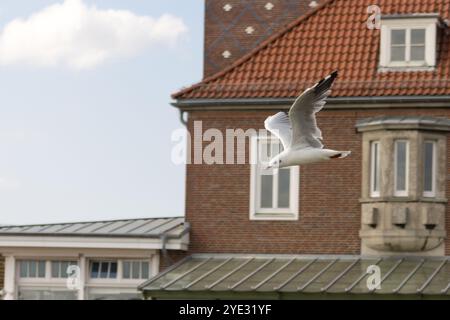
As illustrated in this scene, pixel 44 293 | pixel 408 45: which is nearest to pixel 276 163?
pixel 408 45

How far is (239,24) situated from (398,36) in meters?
9.29

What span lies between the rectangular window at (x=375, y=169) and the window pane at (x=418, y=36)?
310cm

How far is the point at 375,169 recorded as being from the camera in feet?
142

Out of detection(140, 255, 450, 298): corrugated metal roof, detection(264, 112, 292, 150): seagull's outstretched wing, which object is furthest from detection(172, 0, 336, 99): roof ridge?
detection(264, 112, 292, 150): seagull's outstretched wing

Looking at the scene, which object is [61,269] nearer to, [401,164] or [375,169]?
[375,169]

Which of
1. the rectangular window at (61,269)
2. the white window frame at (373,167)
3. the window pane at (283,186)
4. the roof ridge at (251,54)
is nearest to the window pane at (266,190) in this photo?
the window pane at (283,186)

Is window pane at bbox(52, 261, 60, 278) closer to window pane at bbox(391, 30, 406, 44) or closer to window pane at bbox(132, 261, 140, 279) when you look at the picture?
window pane at bbox(132, 261, 140, 279)

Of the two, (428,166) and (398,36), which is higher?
(398,36)

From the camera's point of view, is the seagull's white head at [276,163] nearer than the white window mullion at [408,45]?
Yes

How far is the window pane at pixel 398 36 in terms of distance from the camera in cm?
4428

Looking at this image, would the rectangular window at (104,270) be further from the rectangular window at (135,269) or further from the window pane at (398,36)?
the window pane at (398,36)

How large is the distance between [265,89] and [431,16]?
15.7 ft

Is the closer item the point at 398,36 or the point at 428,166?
the point at 428,166

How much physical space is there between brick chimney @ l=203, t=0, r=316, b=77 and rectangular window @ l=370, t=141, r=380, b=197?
9.31 metres
